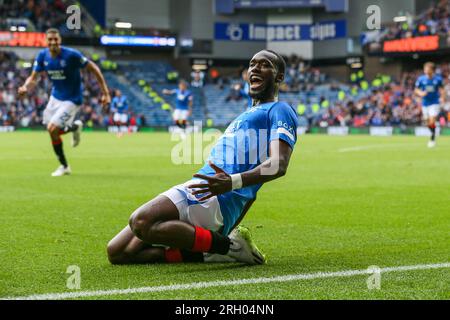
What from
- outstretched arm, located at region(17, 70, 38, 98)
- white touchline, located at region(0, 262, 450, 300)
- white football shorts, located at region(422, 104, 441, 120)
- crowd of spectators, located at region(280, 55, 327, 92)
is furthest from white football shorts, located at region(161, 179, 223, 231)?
crowd of spectators, located at region(280, 55, 327, 92)

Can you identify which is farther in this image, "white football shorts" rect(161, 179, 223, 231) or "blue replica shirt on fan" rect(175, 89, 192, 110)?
"blue replica shirt on fan" rect(175, 89, 192, 110)

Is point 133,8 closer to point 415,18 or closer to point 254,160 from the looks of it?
point 415,18

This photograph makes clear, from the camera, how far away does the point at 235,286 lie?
16.2 ft

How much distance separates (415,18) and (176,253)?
52.0m

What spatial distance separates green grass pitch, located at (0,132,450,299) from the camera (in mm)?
4926

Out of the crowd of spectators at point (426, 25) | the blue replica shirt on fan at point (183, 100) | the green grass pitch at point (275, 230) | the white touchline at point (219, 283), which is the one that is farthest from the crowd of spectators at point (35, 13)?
the white touchline at point (219, 283)

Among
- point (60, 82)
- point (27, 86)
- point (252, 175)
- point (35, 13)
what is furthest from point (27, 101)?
point (252, 175)

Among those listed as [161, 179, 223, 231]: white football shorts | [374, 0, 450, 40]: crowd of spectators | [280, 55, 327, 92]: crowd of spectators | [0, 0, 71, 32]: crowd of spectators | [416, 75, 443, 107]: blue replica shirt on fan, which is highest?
[0, 0, 71, 32]: crowd of spectators

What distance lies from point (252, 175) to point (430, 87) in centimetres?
2101

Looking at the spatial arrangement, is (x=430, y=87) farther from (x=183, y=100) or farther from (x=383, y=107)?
(x=383, y=107)

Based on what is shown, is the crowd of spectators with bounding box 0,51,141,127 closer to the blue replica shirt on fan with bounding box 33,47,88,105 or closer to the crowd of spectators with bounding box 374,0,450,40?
the crowd of spectators with bounding box 374,0,450,40

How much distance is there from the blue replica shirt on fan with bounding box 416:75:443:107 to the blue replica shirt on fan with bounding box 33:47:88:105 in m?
14.0

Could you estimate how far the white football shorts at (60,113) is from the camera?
14281 mm
